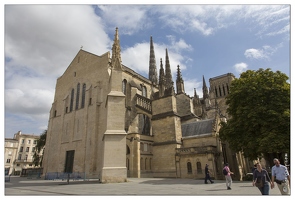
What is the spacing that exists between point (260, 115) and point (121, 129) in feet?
37.7

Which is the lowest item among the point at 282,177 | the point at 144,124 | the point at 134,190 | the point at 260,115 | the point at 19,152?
the point at 134,190

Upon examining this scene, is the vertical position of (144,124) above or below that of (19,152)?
above

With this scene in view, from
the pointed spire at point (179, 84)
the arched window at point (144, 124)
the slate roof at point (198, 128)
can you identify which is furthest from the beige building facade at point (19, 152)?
the slate roof at point (198, 128)

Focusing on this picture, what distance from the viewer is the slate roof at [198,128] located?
77.4ft

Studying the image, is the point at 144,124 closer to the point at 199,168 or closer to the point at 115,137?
the point at 199,168

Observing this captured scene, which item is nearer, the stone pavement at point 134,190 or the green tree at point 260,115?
the stone pavement at point 134,190

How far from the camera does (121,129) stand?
51.6 ft

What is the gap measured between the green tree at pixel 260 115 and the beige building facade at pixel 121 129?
4321 millimetres

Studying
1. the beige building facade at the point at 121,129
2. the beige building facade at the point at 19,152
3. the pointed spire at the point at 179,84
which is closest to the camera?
the beige building facade at the point at 121,129

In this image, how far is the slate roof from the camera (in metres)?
23.6

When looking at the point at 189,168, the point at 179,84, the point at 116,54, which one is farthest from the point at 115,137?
the point at 179,84

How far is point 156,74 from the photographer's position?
197ft

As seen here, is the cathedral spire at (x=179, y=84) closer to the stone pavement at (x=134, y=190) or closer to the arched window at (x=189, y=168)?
the arched window at (x=189, y=168)

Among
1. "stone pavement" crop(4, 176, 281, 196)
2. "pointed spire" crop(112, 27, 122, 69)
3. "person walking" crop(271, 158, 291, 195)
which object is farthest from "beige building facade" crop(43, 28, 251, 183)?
"person walking" crop(271, 158, 291, 195)
